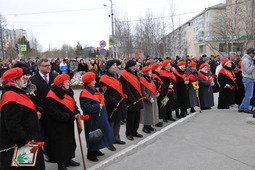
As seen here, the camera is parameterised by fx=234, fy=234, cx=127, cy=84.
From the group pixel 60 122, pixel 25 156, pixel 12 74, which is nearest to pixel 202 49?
pixel 60 122

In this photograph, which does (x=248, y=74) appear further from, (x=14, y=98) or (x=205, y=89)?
(x=14, y=98)

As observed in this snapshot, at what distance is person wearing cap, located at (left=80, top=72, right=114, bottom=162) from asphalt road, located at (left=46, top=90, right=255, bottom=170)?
29cm

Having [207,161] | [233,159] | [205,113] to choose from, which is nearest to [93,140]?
[207,161]

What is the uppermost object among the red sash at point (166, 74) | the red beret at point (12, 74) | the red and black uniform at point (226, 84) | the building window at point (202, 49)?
the building window at point (202, 49)

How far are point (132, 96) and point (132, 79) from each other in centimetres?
45

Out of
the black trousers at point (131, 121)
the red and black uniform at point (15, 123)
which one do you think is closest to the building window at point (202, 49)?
the black trousers at point (131, 121)

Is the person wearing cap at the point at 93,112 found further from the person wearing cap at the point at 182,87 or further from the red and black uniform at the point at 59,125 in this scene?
the person wearing cap at the point at 182,87

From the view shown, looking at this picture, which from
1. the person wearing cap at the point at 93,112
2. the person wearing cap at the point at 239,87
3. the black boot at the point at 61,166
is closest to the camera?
the black boot at the point at 61,166

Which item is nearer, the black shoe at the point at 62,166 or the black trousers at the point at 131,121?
the black shoe at the point at 62,166

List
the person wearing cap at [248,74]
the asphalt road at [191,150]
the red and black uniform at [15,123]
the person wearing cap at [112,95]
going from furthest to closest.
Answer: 1. the person wearing cap at [248,74]
2. the person wearing cap at [112,95]
3. the asphalt road at [191,150]
4. the red and black uniform at [15,123]

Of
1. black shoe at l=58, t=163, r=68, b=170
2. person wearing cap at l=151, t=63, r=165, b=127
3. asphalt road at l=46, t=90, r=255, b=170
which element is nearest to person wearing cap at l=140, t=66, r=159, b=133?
person wearing cap at l=151, t=63, r=165, b=127

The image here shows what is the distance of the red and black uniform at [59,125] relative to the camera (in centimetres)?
417

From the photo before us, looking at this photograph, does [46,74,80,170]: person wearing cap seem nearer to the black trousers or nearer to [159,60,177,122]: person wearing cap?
the black trousers

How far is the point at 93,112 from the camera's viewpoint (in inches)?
186
